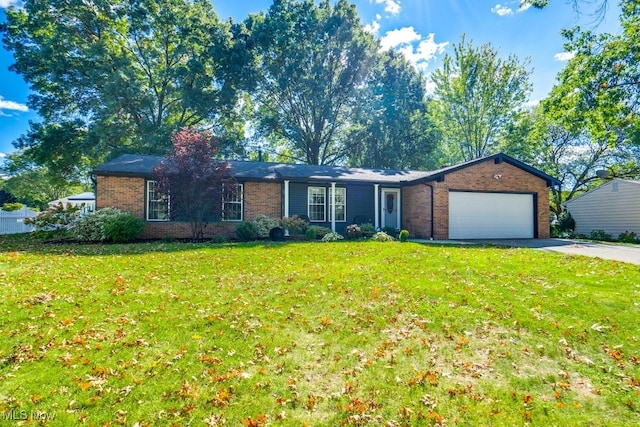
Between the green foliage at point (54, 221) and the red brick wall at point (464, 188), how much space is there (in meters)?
15.3

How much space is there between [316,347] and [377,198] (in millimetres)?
13236

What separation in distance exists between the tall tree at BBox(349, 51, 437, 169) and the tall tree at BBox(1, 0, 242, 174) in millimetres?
11651

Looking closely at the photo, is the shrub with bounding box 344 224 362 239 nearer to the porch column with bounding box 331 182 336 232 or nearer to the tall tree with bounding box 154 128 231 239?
the porch column with bounding box 331 182 336 232

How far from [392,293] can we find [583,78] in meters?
10.7

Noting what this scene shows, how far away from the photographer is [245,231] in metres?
14.0

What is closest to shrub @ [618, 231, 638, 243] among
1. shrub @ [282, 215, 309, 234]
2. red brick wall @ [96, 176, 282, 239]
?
shrub @ [282, 215, 309, 234]

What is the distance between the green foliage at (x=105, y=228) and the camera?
12.5 m

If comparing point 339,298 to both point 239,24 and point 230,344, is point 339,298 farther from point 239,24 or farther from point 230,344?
point 239,24

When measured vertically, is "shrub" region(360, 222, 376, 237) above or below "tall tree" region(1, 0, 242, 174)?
below

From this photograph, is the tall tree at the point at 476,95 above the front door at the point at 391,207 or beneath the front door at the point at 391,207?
above

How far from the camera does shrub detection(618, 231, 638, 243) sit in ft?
55.4

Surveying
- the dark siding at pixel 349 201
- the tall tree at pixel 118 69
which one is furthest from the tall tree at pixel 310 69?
the dark siding at pixel 349 201

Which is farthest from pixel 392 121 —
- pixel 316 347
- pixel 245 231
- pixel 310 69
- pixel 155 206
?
pixel 316 347

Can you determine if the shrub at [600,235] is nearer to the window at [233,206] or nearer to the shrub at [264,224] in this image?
the shrub at [264,224]
